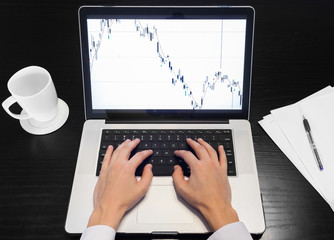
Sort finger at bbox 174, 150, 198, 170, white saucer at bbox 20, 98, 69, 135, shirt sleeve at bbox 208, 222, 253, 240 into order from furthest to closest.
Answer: white saucer at bbox 20, 98, 69, 135 < finger at bbox 174, 150, 198, 170 < shirt sleeve at bbox 208, 222, 253, 240

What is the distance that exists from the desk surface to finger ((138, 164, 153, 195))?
18cm

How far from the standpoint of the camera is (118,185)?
87cm

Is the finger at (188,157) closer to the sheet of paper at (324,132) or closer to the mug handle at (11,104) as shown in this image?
the sheet of paper at (324,132)

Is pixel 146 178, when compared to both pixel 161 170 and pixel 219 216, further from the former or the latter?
pixel 219 216

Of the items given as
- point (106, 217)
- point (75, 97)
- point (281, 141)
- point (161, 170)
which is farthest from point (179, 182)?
point (75, 97)

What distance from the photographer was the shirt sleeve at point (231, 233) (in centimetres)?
80

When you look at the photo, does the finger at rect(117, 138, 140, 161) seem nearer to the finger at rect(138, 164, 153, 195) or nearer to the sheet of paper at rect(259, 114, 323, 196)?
the finger at rect(138, 164, 153, 195)

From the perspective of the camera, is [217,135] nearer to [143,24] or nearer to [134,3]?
[143,24]

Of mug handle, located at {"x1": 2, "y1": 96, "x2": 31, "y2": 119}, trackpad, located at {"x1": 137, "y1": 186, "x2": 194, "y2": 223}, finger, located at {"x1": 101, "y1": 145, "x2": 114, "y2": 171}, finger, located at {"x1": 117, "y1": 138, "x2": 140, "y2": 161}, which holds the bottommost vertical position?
trackpad, located at {"x1": 137, "y1": 186, "x2": 194, "y2": 223}

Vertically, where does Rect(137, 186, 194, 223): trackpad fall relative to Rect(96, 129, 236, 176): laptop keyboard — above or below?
below

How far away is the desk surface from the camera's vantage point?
0.88 meters

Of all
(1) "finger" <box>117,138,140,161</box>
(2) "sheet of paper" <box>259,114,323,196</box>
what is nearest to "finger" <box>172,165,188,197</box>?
(1) "finger" <box>117,138,140,161</box>

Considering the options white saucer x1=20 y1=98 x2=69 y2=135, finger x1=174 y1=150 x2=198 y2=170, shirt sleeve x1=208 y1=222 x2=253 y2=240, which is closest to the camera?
shirt sleeve x1=208 y1=222 x2=253 y2=240

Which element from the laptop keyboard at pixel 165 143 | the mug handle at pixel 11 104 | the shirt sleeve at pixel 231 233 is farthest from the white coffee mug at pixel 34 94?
the shirt sleeve at pixel 231 233
